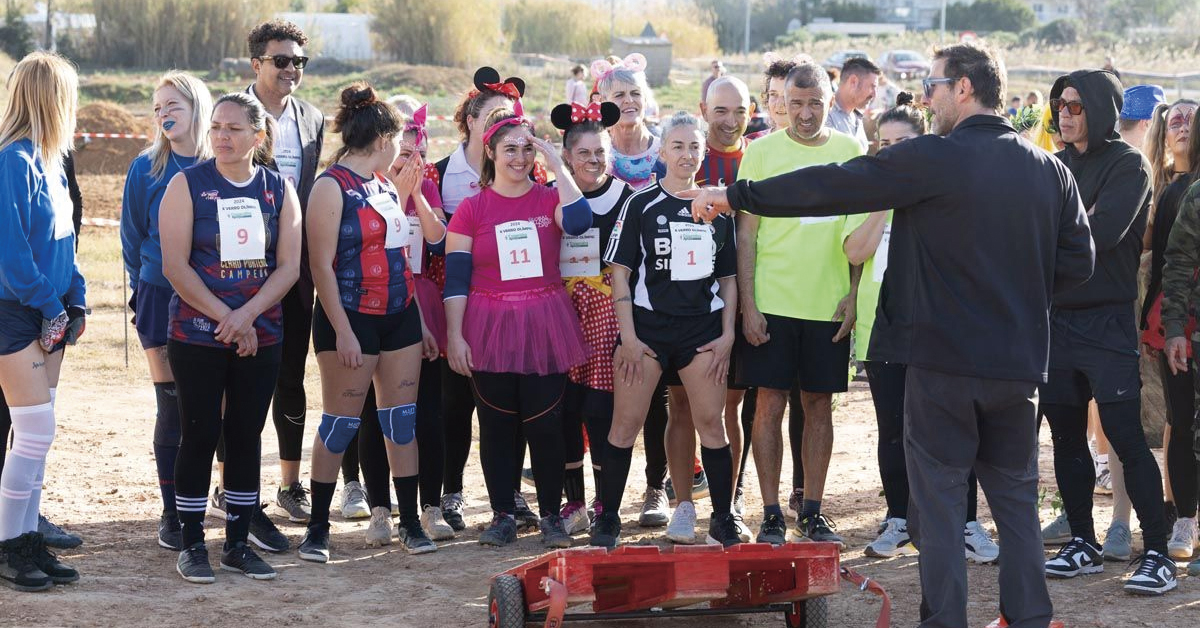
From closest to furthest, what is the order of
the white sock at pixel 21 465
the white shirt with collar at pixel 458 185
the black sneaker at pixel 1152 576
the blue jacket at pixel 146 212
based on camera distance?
the white sock at pixel 21 465
the black sneaker at pixel 1152 576
the blue jacket at pixel 146 212
the white shirt with collar at pixel 458 185

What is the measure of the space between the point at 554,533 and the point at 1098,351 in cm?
250

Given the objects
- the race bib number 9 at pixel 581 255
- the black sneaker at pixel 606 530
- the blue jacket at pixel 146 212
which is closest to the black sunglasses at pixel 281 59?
the blue jacket at pixel 146 212

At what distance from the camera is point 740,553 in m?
4.50

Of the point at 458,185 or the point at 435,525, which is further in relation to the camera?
the point at 458,185

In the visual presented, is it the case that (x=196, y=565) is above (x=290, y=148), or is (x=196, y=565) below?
below

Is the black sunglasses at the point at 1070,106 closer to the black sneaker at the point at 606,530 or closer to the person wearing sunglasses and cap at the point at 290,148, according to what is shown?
the black sneaker at the point at 606,530

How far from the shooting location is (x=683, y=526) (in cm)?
598

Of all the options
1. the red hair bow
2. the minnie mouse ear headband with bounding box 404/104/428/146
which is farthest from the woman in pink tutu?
the minnie mouse ear headband with bounding box 404/104/428/146

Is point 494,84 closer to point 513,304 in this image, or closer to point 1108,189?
point 513,304

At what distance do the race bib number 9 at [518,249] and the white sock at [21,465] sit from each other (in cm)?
199

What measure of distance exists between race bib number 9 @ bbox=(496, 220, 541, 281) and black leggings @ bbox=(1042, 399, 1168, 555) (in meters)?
2.31

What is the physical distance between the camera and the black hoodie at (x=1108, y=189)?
5.18 m

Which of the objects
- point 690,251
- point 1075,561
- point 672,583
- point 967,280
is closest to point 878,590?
point 672,583

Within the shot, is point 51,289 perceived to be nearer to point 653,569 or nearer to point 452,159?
point 452,159
